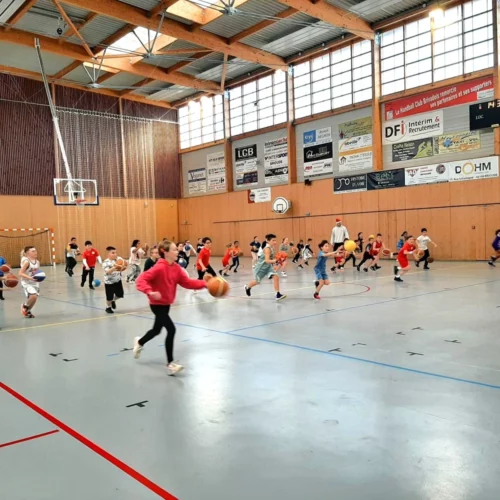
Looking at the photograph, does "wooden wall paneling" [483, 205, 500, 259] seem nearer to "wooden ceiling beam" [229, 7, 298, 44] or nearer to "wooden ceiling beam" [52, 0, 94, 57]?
"wooden ceiling beam" [229, 7, 298, 44]

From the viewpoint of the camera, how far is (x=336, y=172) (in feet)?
89.5

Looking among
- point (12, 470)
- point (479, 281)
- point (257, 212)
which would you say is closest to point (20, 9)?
point (257, 212)

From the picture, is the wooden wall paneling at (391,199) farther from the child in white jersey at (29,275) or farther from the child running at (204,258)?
the child in white jersey at (29,275)

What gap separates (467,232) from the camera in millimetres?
22203

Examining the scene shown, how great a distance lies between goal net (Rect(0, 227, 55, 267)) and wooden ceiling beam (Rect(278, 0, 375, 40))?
20.3 meters

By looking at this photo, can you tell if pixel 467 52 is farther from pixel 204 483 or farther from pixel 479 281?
pixel 204 483

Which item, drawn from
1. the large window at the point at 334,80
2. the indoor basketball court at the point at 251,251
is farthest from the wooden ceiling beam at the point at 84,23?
the large window at the point at 334,80

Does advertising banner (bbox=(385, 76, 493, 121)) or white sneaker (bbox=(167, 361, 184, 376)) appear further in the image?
advertising banner (bbox=(385, 76, 493, 121))

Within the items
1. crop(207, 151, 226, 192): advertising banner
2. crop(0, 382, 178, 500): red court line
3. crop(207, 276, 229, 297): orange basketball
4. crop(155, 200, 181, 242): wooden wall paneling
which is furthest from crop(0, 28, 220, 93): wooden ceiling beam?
crop(0, 382, 178, 500): red court line

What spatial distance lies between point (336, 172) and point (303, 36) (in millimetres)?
7587

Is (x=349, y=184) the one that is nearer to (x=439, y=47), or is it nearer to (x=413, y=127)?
(x=413, y=127)

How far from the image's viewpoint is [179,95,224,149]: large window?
33.8 metres

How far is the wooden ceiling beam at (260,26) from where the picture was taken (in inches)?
884

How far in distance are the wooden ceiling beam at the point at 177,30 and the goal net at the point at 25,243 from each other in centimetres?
1492
